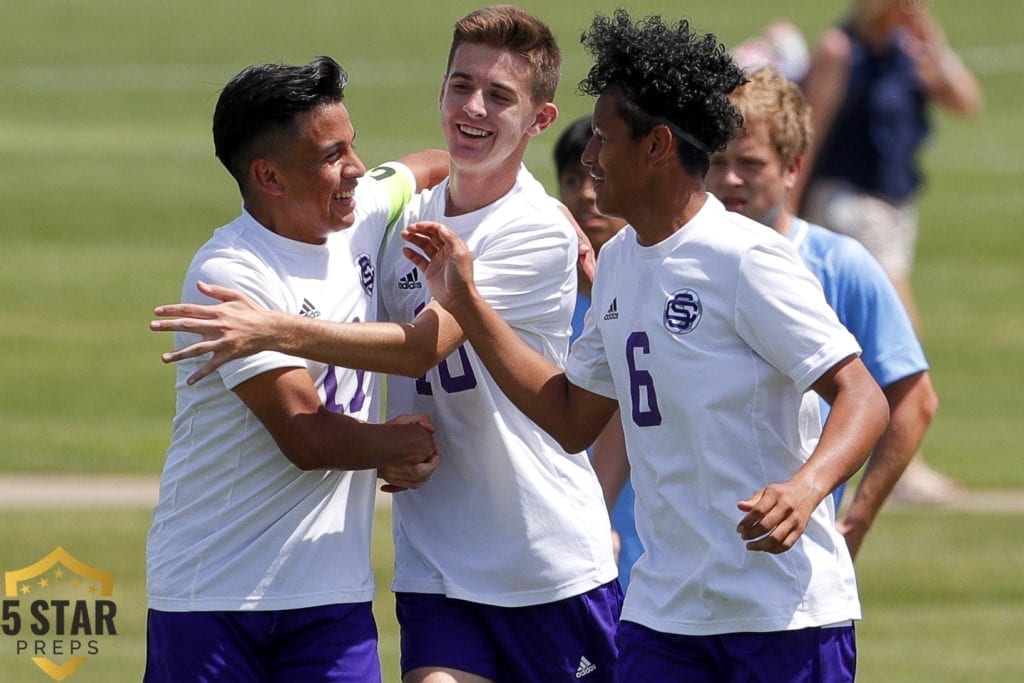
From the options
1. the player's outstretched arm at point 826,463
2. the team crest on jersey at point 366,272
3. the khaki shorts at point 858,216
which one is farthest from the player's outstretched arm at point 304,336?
the khaki shorts at point 858,216

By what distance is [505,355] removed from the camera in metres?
4.68

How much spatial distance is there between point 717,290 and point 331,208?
Answer: 1103 millimetres

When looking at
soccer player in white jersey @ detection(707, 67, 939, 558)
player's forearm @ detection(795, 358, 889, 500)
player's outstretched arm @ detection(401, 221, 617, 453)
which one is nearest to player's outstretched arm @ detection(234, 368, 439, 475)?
player's outstretched arm @ detection(401, 221, 617, 453)

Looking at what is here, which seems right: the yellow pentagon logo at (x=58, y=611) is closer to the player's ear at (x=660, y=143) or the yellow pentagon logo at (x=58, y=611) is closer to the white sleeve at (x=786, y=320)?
the player's ear at (x=660, y=143)

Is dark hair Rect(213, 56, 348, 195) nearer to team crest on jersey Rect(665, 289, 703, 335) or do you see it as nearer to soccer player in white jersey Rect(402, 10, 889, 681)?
soccer player in white jersey Rect(402, 10, 889, 681)

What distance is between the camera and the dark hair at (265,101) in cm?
474

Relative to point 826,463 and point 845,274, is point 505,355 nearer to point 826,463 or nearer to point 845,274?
point 826,463

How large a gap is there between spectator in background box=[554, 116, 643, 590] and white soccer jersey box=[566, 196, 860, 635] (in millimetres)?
1269

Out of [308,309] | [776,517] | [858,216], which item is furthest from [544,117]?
[858,216]

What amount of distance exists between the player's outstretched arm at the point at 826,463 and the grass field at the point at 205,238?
3864 millimetres

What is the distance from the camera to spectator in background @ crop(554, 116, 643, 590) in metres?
5.79

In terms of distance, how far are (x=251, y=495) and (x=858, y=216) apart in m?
7.14

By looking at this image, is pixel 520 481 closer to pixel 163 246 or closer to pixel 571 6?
pixel 163 246

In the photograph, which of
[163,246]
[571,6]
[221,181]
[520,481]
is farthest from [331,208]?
[571,6]
